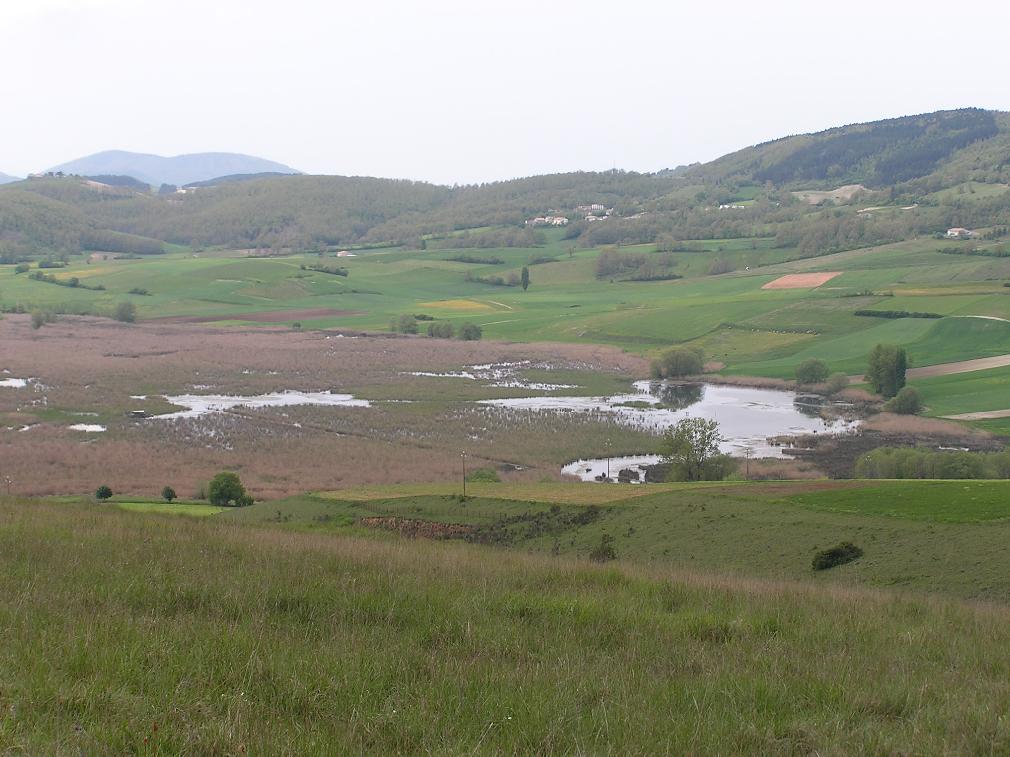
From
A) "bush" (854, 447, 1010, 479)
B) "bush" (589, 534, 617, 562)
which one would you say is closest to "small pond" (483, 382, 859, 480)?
"bush" (854, 447, 1010, 479)

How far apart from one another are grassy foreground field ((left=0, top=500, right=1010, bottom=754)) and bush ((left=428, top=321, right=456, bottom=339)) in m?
117

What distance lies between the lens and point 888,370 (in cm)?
8731

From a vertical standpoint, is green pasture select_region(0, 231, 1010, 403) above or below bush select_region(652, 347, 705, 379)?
above

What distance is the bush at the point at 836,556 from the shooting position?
2572 cm

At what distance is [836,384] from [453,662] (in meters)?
89.4

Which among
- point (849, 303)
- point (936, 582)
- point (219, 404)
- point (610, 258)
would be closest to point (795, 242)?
point (610, 258)

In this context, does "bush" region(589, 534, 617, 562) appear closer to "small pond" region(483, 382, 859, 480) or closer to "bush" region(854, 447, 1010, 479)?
Answer: "bush" region(854, 447, 1010, 479)

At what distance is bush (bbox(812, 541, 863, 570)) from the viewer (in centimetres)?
2572

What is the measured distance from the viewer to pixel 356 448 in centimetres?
6644

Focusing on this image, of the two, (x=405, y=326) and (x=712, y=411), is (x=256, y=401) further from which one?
(x=405, y=326)

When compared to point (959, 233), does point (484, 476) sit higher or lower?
lower

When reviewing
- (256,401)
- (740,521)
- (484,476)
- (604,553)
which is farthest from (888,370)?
(604,553)

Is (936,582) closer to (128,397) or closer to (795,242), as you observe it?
(128,397)

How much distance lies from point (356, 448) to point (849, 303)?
3024 inches
